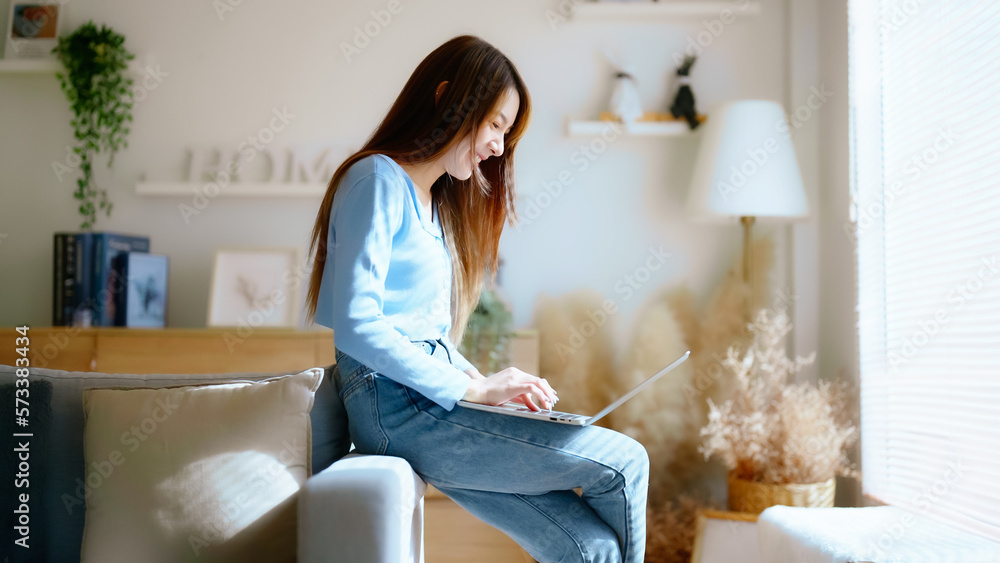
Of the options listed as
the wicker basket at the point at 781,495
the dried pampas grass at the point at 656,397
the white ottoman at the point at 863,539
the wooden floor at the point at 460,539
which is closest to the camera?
the white ottoman at the point at 863,539

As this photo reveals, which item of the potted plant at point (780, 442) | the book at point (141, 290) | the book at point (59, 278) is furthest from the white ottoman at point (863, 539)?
the book at point (59, 278)

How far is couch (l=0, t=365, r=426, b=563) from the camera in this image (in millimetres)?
1000

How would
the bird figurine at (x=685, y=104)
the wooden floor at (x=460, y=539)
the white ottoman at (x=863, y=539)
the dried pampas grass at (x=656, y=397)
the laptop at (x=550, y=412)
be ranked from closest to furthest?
the laptop at (x=550, y=412)
the white ottoman at (x=863, y=539)
the wooden floor at (x=460, y=539)
the dried pampas grass at (x=656, y=397)
the bird figurine at (x=685, y=104)

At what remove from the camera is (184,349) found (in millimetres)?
2527

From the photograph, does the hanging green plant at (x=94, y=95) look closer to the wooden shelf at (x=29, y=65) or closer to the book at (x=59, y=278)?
the wooden shelf at (x=29, y=65)

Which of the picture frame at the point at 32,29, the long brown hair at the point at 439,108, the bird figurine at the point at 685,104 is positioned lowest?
the long brown hair at the point at 439,108

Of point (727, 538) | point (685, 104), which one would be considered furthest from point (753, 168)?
point (727, 538)

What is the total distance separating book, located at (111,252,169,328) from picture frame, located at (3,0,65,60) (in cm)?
103

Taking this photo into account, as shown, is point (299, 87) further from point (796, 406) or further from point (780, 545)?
point (780, 545)

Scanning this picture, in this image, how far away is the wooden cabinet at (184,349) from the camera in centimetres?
249

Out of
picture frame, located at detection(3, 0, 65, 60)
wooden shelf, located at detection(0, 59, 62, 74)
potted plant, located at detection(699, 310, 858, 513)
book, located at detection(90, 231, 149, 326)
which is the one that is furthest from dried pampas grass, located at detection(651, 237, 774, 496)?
picture frame, located at detection(3, 0, 65, 60)

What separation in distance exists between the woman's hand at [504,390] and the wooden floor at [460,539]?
121cm

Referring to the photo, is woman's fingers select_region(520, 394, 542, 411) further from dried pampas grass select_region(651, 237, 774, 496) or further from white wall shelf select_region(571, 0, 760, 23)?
white wall shelf select_region(571, 0, 760, 23)

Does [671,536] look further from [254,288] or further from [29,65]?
[29,65]
